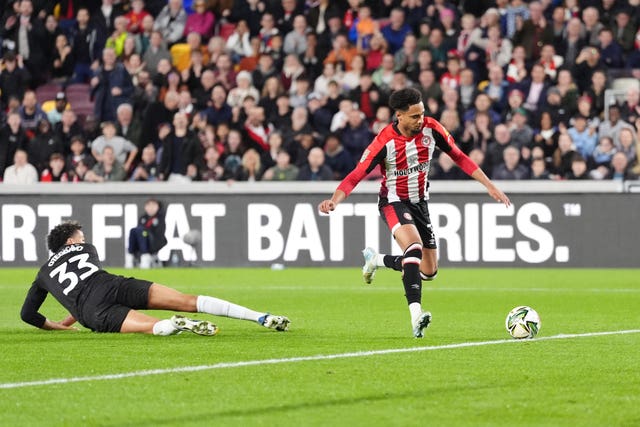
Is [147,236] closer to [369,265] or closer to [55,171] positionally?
[55,171]

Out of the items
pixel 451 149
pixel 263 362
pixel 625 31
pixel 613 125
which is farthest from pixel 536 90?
pixel 263 362

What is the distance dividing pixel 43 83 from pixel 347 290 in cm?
1141

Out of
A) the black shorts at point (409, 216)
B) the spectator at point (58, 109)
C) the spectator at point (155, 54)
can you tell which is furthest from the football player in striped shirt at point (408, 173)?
the spectator at point (155, 54)

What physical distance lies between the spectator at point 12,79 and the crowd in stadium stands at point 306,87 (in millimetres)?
37

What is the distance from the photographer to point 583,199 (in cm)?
Result: 2059

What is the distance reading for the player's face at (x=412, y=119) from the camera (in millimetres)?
10766

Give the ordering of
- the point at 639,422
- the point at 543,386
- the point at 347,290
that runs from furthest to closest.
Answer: the point at 347,290 < the point at 543,386 < the point at 639,422

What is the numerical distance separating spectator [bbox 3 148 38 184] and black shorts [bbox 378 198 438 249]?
12.1 meters

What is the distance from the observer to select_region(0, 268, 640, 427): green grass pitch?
6465 millimetres

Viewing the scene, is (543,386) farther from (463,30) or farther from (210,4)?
(210,4)

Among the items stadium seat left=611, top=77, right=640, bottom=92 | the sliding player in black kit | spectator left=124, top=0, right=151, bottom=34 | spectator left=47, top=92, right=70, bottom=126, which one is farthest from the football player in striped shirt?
spectator left=124, top=0, right=151, bottom=34

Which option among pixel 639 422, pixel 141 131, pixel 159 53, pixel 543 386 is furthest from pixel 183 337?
pixel 159 53

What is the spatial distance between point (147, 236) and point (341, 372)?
1369 centimetres

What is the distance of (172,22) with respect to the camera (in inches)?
1025
